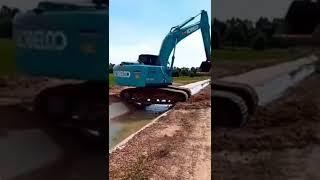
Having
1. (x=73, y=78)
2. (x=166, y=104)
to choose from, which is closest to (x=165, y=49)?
(x=166, y=104)

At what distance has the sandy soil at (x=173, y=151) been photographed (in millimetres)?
3672

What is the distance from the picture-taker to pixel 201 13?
3514 mm

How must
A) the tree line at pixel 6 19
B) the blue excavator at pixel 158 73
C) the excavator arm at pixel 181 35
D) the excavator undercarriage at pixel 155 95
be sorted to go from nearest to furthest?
1. the tree line at pixel 6 19
2. the excavator arm at pixel 181 35
3. the blue excavator at pixel 158 73
4. the excavator undercarriage at pixel 155 95

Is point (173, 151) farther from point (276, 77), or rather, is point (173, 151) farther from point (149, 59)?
point (276, 77)

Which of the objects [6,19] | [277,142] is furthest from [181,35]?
[6,19]

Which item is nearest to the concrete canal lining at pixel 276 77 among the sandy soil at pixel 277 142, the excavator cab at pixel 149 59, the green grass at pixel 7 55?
the sandy soil at pixel 277 142

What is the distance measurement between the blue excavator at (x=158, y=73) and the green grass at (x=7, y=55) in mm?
909

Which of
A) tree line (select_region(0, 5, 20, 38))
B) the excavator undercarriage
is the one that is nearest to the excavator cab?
the excavator undercarriage

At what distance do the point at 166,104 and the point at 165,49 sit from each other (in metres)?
0.56

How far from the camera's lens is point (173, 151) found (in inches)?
151

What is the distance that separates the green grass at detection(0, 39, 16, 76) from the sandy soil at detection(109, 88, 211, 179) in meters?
1.15

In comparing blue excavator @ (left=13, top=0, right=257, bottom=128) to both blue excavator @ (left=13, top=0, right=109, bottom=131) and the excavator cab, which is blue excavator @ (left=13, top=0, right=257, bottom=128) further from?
the excavator cab

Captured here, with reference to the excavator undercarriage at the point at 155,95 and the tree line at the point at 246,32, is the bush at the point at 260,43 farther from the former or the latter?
the excavator undercarriage at the point at 155,95

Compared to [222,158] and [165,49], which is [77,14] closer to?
[165,49]
